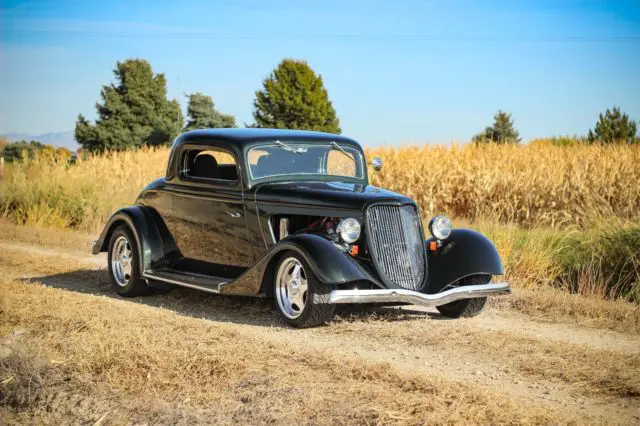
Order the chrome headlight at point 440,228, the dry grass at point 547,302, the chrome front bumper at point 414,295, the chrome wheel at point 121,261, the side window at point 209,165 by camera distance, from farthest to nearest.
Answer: the chrome wheel at point 121,261
the side window at point 209,165
the chrome headlight at point 440,228
the dry grass at point 547,302
the chrome front bumper at point 414,295

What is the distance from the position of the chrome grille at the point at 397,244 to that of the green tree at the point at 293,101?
54.2m

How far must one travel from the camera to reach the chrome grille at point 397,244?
8297mm

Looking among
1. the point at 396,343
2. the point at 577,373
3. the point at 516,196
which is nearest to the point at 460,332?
the point at 396,343

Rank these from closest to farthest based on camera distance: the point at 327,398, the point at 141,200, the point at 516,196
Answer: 1. the point at 327,398
2. the point at 141,200
3. the point at 516,196

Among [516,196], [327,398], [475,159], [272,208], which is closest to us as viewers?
[327,398]

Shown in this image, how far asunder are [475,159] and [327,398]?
52.7 feet

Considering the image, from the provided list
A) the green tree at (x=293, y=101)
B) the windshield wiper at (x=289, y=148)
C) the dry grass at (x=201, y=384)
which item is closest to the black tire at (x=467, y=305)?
the windshield wiper at (x=289, y=148)

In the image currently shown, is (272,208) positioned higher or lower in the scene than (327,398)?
higher

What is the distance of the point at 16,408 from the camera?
584 cm

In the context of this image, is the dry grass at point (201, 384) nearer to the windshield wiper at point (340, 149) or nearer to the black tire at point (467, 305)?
the black tire at point (467, 305)

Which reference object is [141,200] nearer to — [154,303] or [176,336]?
[154,303]

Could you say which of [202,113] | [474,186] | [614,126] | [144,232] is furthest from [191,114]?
[144,232]

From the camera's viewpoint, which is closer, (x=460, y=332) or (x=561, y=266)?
(x=460, y=332)

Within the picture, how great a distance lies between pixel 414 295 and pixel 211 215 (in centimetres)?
262
